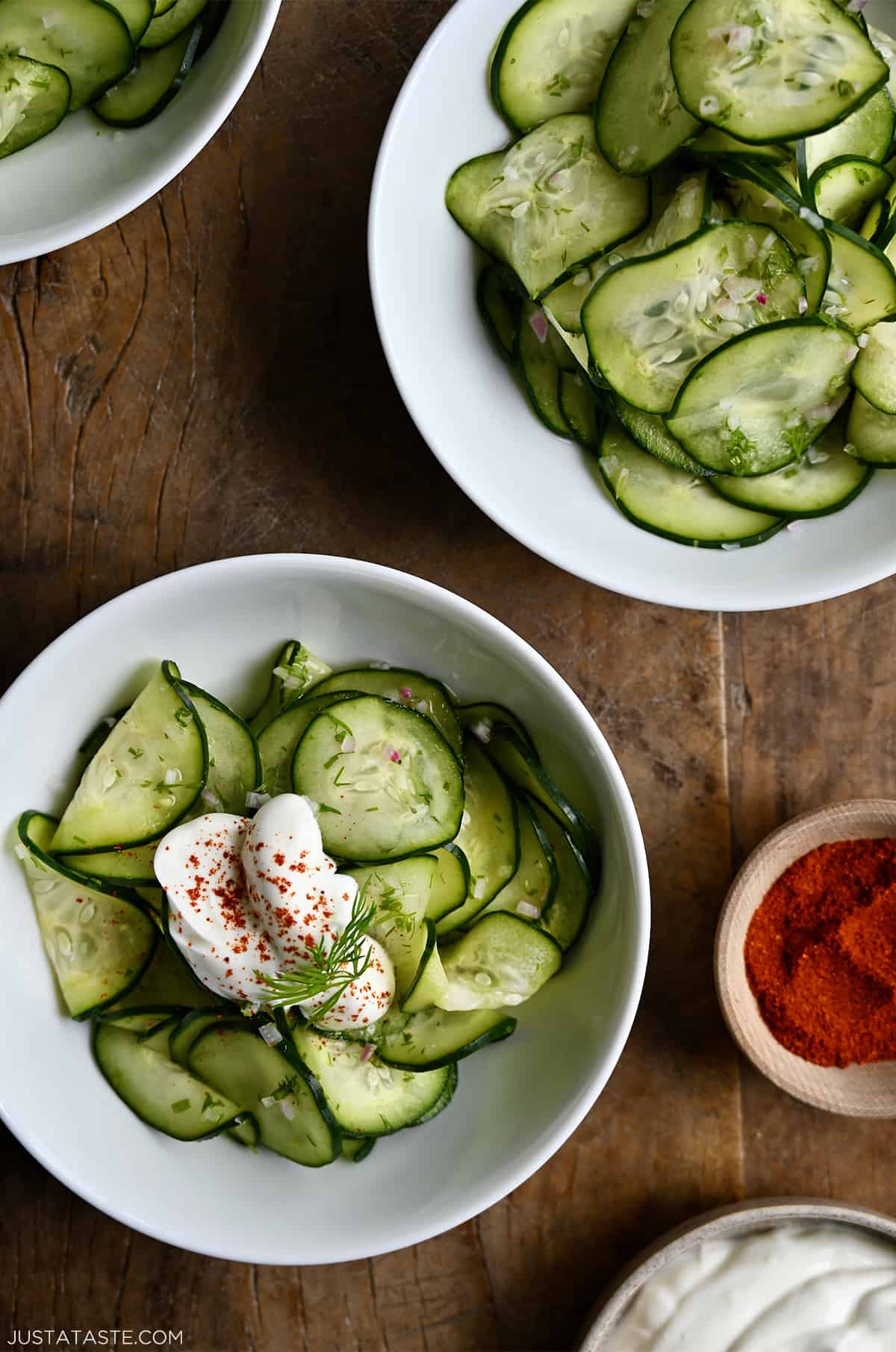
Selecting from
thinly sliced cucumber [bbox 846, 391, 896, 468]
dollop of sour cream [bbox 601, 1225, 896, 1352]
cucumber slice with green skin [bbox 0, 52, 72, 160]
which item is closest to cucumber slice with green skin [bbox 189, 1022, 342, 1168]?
dollop of sour cream [bbox 601, 1225, 896, 1352]

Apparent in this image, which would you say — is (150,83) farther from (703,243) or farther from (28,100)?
(703,243)

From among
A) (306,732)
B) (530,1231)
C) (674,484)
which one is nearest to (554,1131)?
(530,1231)

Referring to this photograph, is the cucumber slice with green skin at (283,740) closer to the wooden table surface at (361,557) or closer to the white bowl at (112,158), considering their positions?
the wooden table surface at (361,557)

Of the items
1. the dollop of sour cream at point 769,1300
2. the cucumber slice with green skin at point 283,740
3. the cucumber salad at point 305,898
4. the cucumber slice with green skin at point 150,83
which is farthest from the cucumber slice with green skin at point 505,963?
the cucumber slice with green skin at point 150,83

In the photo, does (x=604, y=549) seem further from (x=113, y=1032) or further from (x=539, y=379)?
(x=113, y=1032)

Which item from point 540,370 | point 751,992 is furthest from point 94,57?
point 751,992
